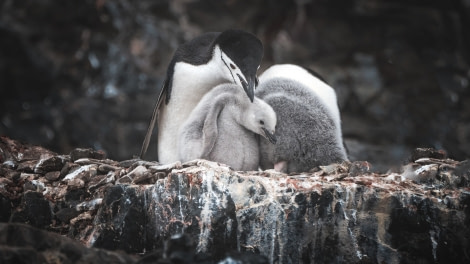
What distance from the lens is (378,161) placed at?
879cm


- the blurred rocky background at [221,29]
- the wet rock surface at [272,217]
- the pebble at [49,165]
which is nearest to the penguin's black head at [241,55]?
the wet rock surface at [272,217]

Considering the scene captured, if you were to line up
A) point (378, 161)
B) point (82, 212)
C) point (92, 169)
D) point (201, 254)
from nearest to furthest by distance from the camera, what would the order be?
1. point (201, 254)
2. point (82, 212)
3. point (92, 169)
4. point (378, 161)

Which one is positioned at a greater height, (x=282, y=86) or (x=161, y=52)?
(x=161, y=52)

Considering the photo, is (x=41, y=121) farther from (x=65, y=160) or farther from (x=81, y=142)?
(x=65, y=160)

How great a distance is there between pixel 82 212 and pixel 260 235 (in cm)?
101

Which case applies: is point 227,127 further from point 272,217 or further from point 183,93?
point 272,217

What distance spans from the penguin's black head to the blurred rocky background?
4.69 metres

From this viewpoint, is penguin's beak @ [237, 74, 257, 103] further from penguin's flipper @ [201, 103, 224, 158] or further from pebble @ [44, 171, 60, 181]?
pebble @ [44, 171, 60, 181]

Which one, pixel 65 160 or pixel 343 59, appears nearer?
pixel 65 160

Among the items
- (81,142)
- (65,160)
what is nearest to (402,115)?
(81,142)

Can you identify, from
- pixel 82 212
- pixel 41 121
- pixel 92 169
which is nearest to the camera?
pixel 82 212

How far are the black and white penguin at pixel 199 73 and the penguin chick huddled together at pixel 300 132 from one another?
0.24 m

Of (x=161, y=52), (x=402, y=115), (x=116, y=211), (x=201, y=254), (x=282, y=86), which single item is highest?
(x=161, y=52)

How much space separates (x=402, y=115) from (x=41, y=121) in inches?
178
